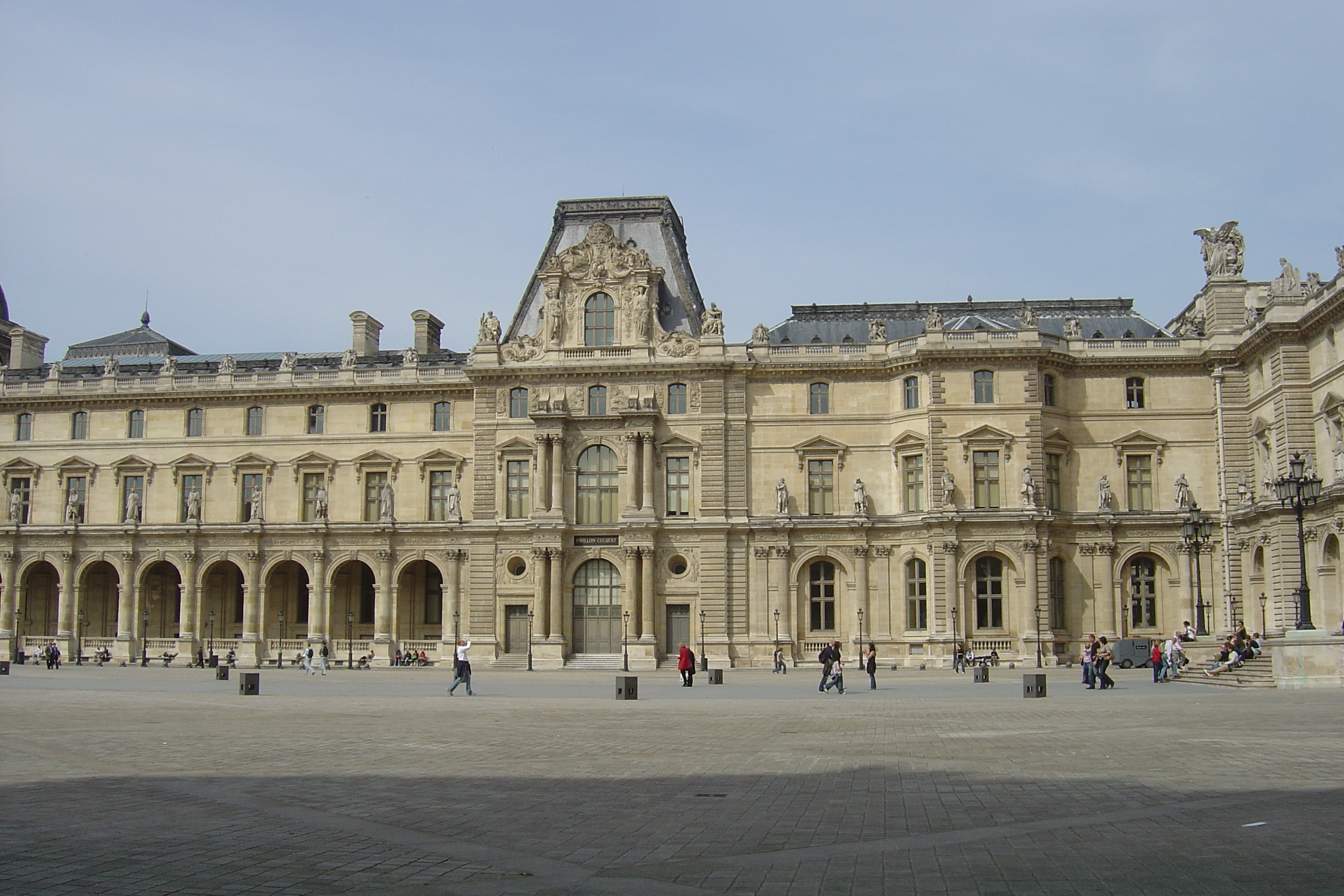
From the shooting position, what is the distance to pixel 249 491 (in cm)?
7069

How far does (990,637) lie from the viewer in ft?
197

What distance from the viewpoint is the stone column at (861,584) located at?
63.0 metres

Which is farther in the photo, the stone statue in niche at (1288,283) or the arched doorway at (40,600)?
the arched doorway at (40,600)

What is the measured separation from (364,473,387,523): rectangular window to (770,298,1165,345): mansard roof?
2306cm

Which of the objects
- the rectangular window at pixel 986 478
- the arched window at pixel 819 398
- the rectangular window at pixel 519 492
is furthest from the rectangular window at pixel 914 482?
the rectangular window at pixel 519 492

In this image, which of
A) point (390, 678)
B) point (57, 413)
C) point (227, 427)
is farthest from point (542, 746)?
point (57, 413)

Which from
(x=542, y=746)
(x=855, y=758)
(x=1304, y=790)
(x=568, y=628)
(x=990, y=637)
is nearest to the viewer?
(x=1304, y=790)

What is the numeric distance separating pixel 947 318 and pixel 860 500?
12930mm

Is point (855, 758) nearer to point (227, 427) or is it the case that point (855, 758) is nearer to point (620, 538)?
point (620, 538)

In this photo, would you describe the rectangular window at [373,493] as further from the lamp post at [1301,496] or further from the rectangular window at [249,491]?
the lamp post at [1301,496]

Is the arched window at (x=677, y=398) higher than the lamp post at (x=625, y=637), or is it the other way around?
the arched window at (x=677, y=398)

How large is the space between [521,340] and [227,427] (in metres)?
18.5

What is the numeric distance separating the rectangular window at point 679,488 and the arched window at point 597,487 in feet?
9.29

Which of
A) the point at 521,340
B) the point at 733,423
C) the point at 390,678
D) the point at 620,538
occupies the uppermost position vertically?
the point at 521,340
